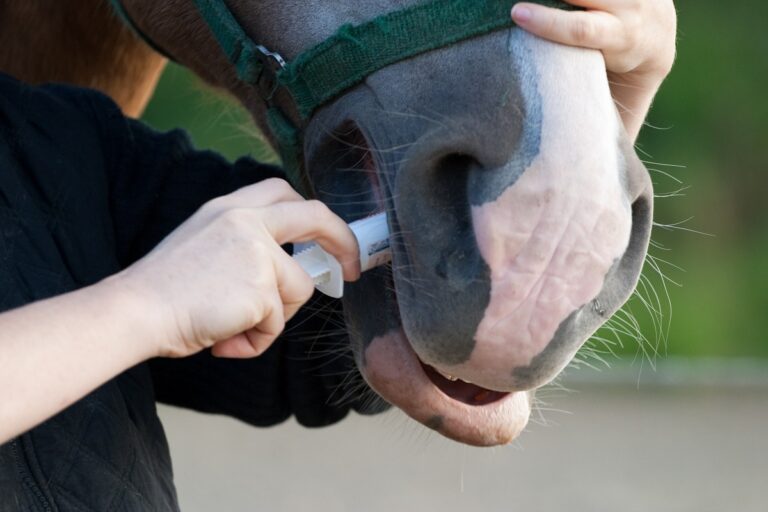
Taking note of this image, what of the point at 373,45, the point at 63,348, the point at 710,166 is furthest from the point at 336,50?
the point at 710,166

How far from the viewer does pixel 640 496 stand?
11.0ft

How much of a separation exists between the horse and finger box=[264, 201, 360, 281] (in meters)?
0.05

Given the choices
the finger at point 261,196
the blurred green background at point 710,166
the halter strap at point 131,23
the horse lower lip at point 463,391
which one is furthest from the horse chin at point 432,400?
the blurred green background at point 710,166

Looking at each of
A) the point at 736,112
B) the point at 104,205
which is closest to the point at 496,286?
the point at 104,205

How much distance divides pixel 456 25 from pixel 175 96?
4.11m

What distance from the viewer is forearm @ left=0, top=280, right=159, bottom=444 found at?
2.85ft

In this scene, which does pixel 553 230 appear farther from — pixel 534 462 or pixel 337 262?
pixel 534 462

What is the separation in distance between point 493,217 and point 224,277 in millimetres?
250

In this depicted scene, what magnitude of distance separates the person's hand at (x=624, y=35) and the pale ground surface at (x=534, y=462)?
6.52 ft

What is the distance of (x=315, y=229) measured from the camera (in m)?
1.01

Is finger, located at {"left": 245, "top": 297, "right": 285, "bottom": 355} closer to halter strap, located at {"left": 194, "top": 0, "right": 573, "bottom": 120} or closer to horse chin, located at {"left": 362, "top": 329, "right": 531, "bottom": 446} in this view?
horse chin, located at {"left": 362, "top": 329, "right": 531, "bottom": 446}

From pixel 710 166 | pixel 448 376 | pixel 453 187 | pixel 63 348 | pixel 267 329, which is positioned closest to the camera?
pixel 63 348

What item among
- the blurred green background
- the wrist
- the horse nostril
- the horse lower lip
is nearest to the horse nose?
the horse nostril

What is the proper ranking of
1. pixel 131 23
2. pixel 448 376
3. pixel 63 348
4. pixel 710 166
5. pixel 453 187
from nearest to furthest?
pixel 63 348 → pixel 453 187 → pixel 448 376 → pixel 131 23 → pixel 710 166
